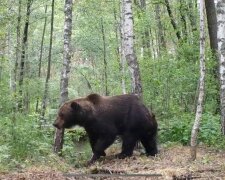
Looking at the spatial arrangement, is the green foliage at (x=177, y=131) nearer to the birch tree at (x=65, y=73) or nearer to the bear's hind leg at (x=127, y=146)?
the bear's hind leg at (x=127, y=146)

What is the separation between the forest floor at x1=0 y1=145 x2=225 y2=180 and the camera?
7.59m

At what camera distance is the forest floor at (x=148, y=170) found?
299 inches

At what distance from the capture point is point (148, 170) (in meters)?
8.42

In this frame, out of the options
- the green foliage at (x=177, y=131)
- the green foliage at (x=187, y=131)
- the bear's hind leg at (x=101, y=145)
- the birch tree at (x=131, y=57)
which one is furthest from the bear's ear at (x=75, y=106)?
the green foliage at (x=177, y=131)

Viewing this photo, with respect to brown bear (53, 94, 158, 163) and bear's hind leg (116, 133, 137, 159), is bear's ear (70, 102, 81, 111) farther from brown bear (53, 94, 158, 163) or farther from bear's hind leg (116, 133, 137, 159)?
bear's hind leg (116, 133, 137, 159)

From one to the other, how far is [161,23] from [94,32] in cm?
798

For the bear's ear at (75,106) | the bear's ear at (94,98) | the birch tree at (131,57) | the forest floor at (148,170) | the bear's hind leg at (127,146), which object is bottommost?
the forest floor at (148,170)

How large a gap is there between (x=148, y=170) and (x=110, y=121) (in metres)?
2.82

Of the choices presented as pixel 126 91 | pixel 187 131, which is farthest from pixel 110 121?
pixel 126 91

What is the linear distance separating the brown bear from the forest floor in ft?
1.88

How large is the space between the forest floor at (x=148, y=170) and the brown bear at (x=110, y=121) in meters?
0.57

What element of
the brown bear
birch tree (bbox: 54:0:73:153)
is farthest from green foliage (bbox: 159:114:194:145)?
birch tree (bbox: 54:0:73:153)

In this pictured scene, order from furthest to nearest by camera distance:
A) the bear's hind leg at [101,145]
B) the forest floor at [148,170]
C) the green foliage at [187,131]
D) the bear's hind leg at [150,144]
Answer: the green foliage at [187,131]
the bear's hind leg at [150,144]
the bear's hind leg at [101,145]
the forest floor at [148,170]

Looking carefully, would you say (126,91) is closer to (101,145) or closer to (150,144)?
(150,144)
